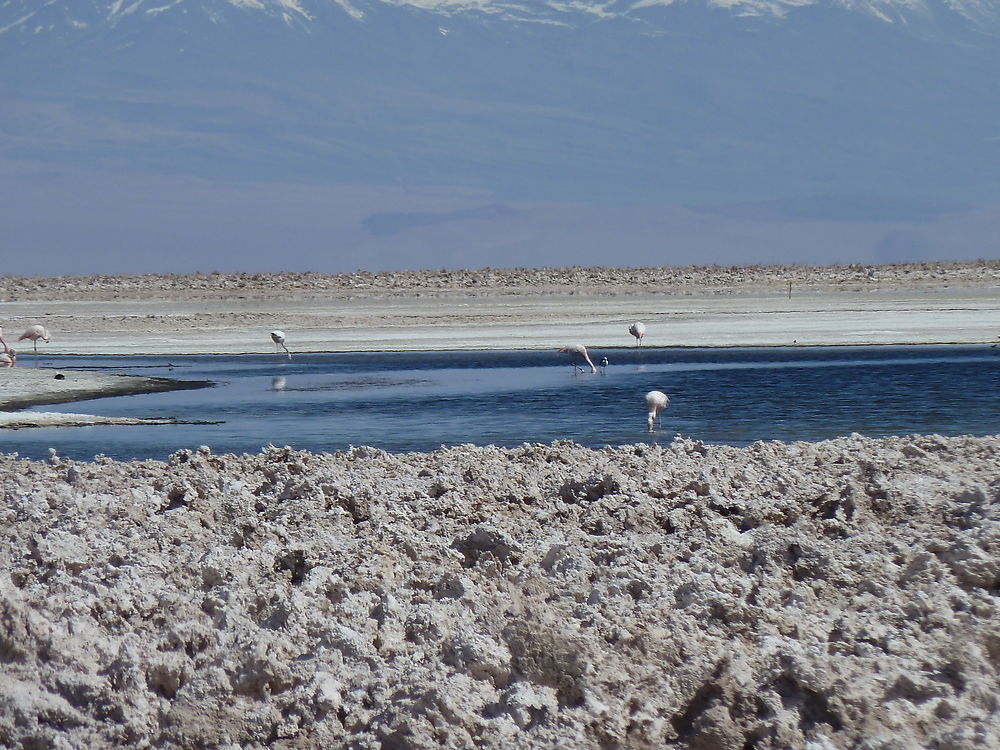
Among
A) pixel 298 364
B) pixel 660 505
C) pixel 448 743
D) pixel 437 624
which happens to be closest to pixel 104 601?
pixel 437 624

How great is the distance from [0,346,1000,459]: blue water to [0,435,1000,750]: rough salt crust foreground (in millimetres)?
7521

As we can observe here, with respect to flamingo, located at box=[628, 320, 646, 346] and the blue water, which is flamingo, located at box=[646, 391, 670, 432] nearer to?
the blue water

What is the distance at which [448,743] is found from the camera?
14.1ft

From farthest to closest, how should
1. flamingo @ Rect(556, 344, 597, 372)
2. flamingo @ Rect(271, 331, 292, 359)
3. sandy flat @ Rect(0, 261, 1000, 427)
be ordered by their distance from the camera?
sandy flat @ Rect(0, 261, 1000, 427) → flamingo @ Rect(271, 331, 292, 359) → flamingo @ Rect(556, 344, 597, 372)

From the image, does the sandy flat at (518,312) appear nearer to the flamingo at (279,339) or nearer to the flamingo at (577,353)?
the flamingo at (279,339)

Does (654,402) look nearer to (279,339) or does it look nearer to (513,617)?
(513,617)

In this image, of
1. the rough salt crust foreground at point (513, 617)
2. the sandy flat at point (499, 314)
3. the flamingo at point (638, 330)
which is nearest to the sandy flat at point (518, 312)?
the sandy flat at point (499, 314)

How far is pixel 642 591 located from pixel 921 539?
1.69 m

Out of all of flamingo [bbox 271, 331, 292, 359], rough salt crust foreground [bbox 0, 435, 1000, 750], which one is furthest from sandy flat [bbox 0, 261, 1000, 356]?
rough salt crust foreground [bbox 0, 435, 1000, 750]

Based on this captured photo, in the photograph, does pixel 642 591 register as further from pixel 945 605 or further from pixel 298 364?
pixel 298 364

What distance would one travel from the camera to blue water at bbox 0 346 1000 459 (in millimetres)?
15641

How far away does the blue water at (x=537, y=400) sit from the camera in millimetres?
15641

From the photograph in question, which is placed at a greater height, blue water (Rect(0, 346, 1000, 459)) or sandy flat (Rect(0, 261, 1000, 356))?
sandy flat (Rect(0, 261, 1000, 356))

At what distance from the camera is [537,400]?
20203 mm
